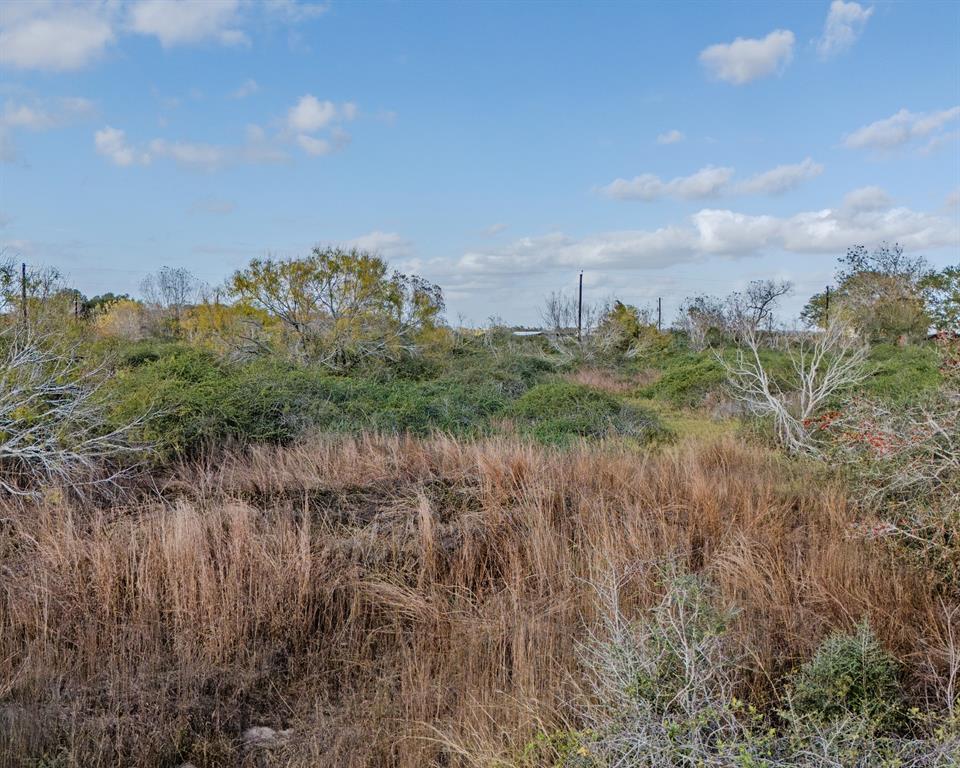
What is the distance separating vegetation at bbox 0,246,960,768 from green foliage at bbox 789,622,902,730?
0.02 meters

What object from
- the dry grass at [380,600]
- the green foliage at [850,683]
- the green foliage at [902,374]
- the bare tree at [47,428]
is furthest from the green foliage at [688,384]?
the green foliage at [850,683]

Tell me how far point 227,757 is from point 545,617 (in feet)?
6.32

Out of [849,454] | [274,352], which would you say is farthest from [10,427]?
[274,352]

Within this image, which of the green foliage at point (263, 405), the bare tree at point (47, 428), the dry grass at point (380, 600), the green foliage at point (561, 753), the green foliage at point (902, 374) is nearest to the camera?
the green foliage at point (561, 753)

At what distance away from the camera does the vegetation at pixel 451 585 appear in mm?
3080

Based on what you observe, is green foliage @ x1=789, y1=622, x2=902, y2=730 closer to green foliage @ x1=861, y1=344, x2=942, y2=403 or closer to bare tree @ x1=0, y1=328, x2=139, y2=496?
green foliage @ x1=861, y1=344, x2=942, y2=403

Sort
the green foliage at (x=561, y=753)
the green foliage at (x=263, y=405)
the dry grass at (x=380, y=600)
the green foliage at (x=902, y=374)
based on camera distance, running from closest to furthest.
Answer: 1. the green foliage at (x=561, y=753)
2. the dry grass at (x=380, y=600)
3. the green foliage at (x=263, y=405)
4. the green foliage at (x=902, y=374)

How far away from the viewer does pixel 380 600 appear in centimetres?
475

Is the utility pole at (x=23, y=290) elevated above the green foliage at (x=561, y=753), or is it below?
above

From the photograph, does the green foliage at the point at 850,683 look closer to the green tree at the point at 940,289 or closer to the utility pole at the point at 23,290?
the utility pole at the point at 23,290

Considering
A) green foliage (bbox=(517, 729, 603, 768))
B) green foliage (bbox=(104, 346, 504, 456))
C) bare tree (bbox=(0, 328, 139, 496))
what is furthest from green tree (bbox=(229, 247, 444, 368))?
green foliage (bbox=(517, 729, 603, 768))

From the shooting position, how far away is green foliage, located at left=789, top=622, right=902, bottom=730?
2992mm

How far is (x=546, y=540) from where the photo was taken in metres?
5.22

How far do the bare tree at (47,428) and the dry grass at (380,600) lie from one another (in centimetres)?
62
